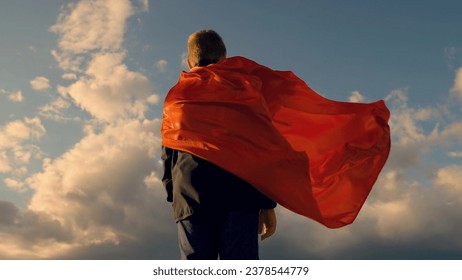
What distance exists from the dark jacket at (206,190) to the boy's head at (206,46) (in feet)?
3.35

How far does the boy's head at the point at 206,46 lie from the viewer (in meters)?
5.38

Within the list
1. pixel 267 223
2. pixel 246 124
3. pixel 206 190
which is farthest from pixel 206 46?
pixel 267 223

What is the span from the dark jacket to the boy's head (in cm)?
102

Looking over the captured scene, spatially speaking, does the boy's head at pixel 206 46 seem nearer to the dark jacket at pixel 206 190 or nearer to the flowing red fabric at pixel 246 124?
the flowing red fabric at pixel 246 124

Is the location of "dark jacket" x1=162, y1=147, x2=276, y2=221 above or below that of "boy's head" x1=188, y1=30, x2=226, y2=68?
below

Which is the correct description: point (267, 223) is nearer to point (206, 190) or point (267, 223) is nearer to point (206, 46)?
point (206, 190)

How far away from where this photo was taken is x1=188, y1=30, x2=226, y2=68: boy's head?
17.7 feet

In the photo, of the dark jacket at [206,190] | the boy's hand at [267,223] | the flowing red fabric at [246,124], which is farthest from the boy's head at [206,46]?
the boy's hand at [267,223]

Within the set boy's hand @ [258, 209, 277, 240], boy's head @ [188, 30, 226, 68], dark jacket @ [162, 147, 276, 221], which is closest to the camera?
dark jacket @ [162, 147, 276, 221]

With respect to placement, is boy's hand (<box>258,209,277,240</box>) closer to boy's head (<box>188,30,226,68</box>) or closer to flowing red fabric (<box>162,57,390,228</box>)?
flowing red fabric (<box>162,57,390,228</box>)

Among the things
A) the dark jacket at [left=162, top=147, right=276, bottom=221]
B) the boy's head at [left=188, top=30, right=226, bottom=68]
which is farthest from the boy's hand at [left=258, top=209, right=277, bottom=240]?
the boy's head at [left=188, top=30, right=226, bottom=68]
